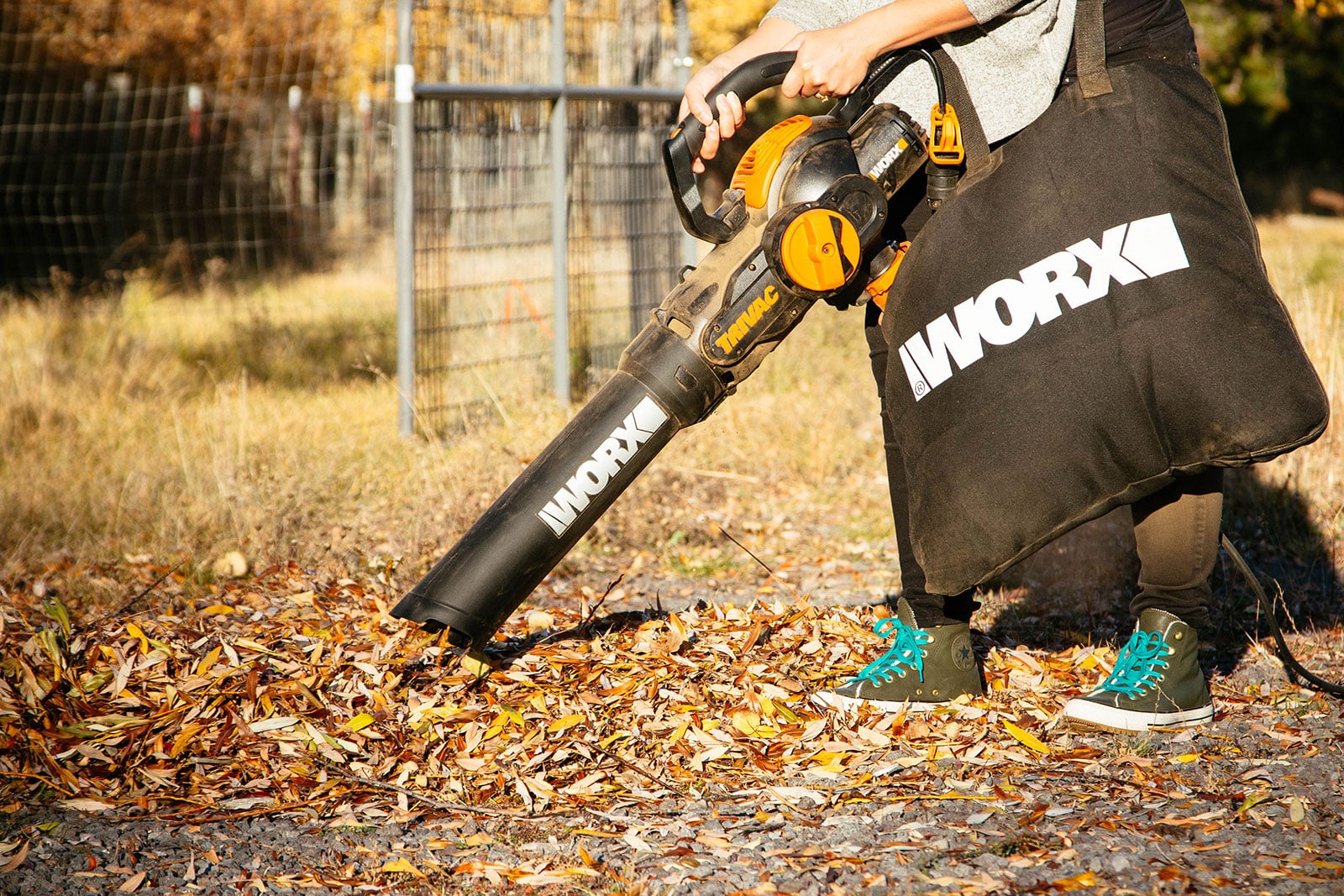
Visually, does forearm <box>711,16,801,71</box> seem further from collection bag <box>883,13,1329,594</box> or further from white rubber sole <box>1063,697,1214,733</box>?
white rubber sole <box>1063,697,1214,733</box>

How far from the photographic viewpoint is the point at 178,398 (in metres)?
6.46

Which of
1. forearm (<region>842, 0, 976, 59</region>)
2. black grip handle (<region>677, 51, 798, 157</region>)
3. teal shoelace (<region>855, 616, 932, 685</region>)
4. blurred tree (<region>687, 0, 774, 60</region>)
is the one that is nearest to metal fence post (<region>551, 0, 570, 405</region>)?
teal shoelace (<region>855, 616, 932, 685</region>)

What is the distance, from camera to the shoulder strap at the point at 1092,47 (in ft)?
7.72

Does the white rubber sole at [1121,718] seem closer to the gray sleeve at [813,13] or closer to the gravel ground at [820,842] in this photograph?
the gravel ground at [820,842]

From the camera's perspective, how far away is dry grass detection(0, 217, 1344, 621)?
4.32 meters

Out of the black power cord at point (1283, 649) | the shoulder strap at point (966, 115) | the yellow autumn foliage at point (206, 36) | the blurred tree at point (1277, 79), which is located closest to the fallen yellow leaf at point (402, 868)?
the shoulder strap at point (966, 115)

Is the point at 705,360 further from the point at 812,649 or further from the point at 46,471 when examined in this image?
the point at 46,471

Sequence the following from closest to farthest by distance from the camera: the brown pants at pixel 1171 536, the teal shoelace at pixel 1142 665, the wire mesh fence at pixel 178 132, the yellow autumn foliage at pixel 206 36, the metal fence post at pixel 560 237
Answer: the brown pants at pixel 1171 536, the teal shoelace at pixel 1142 665, the metal fence post at pixel 560 237, the wire mesh fence at pixel 178 132, the yellow autumn foliage at pixel 206 36

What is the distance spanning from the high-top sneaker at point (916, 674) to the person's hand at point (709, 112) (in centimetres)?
119

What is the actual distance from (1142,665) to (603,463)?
1307 mm

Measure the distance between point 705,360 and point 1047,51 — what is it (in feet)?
3.07

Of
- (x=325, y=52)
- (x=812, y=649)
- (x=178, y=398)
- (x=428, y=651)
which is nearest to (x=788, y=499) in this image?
(x=812, y=649)

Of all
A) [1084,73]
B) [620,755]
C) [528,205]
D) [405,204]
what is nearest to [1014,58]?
[1084,73]

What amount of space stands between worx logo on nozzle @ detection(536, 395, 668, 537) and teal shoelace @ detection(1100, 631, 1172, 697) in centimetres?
120
